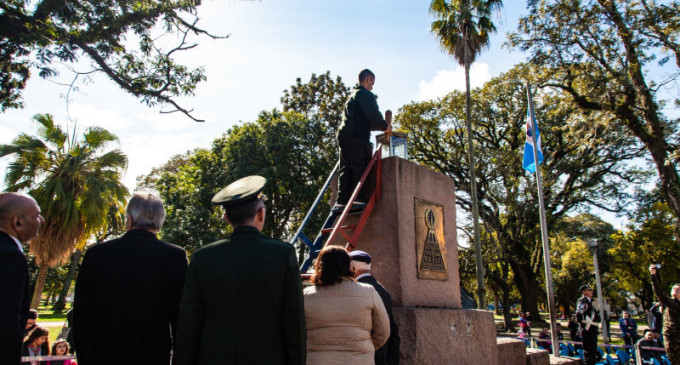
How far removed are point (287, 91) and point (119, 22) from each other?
61.7 feet

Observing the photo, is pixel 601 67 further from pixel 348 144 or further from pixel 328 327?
pixel 328 327

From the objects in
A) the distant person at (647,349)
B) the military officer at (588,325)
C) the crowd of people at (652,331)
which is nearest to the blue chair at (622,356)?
the crowd of people at (652,331)

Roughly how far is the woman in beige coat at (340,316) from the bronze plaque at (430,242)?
207 cm

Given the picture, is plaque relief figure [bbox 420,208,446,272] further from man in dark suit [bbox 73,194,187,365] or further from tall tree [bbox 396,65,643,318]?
tall tree [bbox 396,65,643,318]

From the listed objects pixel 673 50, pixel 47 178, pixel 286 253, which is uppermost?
pixel 673 50

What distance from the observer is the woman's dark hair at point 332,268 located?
2596mm

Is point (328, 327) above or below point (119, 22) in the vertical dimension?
below

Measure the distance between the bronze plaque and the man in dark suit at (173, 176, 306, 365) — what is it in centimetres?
268

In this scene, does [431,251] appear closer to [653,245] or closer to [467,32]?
[467,32]

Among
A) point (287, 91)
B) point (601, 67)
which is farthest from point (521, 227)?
point (287, 91)

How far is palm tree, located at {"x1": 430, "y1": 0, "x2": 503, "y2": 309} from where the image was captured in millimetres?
19078

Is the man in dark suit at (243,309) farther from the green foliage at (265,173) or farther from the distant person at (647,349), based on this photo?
the green foliage at (265,173)

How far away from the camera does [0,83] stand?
7578 mm

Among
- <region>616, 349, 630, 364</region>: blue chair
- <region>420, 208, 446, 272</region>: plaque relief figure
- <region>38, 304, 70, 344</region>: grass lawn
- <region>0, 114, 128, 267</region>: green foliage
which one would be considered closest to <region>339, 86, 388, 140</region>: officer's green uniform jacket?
<region>420, 208, 446, 272</region>: plaque relief figure
